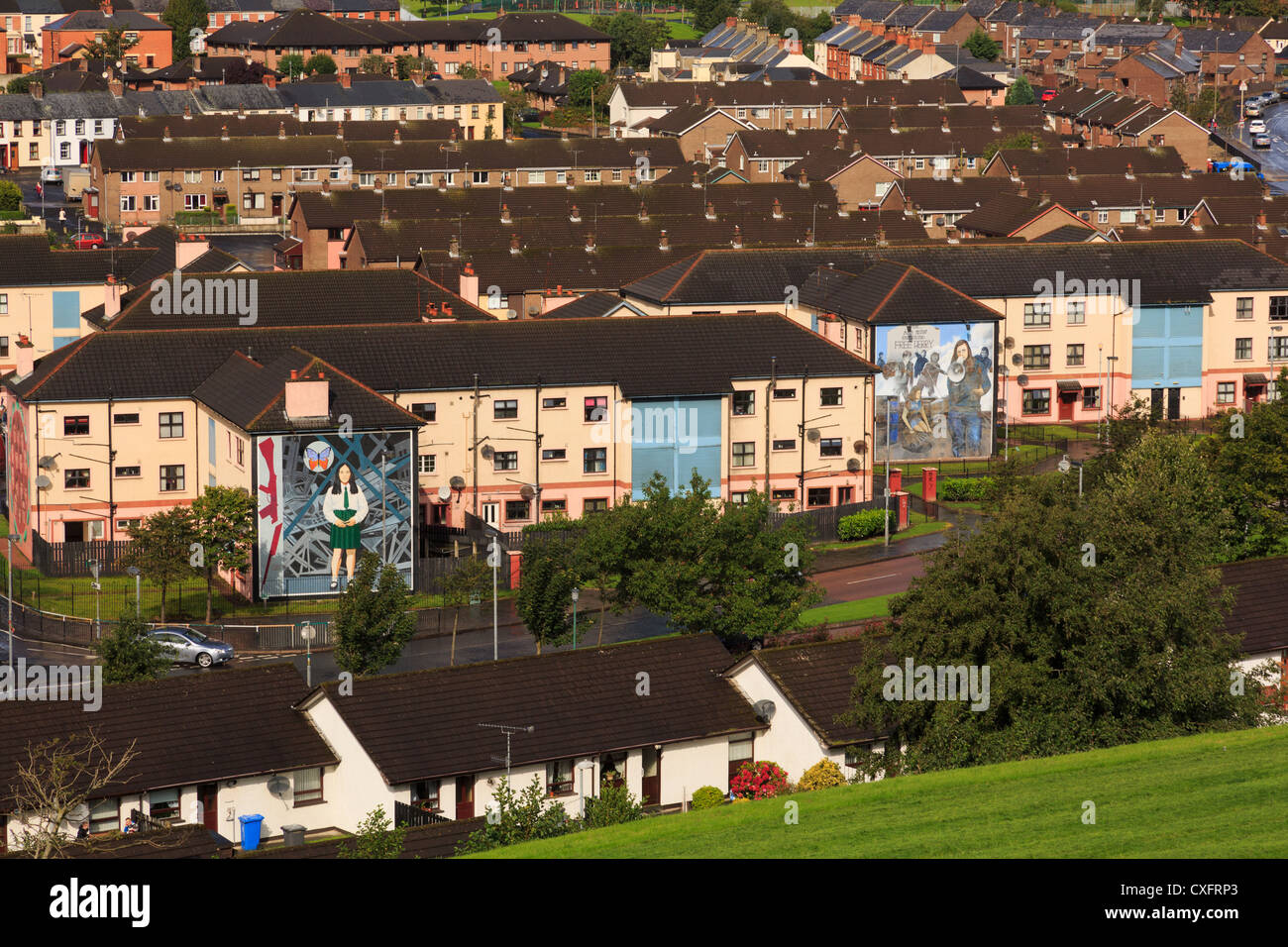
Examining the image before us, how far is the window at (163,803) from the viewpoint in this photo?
45344 millimetres

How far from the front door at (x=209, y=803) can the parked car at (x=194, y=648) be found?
50.6 ft

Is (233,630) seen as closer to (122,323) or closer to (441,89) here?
(122,323)

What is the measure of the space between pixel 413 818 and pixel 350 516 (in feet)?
83.3

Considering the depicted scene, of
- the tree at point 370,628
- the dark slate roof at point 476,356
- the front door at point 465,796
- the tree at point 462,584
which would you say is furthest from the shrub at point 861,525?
the front door at point 465,796

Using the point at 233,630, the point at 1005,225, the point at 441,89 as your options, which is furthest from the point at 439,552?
the point at 441,89

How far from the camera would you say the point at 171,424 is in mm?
75875

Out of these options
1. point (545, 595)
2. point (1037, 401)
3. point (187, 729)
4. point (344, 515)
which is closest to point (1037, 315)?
point (1037, 401)

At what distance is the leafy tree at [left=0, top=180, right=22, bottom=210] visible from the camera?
156000 mm

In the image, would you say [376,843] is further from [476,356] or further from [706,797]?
[476,356]

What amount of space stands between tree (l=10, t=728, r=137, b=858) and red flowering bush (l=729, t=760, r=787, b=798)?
13478mm

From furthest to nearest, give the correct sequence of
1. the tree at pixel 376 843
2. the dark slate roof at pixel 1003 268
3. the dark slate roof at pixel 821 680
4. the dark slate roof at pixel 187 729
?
the dark slate roof at pixel 1003 268
the dark slate roof at pixel 821 680
the dark slate roof at pixel 187 729
the tree at pixel 376 843

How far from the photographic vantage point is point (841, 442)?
82.6m

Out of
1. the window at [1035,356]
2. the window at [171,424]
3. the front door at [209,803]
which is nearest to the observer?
the front door at [209,803]

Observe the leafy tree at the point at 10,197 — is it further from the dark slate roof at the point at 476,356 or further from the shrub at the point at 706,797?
the shrub at the point at 706,797
